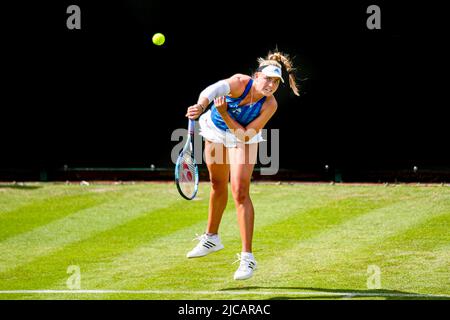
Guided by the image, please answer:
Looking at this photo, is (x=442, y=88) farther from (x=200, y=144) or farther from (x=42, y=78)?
(x=42, y=78)

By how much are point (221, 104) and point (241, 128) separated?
0.95 ft

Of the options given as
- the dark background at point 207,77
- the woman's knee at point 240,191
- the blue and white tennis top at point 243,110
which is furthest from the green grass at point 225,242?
the blue and white tennis top at point 243,110

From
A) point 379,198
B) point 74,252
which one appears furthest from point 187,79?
point 74,252

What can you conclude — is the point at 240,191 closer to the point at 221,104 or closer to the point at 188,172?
the point at 188,172

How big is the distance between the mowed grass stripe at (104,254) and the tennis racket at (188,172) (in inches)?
44.4

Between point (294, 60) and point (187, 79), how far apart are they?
1715 millimetres

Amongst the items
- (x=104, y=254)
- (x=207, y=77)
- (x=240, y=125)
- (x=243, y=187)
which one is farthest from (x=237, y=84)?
(x=207, y=77)

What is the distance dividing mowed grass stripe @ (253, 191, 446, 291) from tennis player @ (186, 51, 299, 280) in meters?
0.72

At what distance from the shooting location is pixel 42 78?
55.1 feet

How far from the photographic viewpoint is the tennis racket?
9587mm

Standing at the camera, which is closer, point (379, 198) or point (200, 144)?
point (379, 198)

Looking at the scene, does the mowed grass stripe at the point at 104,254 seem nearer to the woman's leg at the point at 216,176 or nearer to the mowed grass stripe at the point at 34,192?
the woman's leg at the point at 216,176
